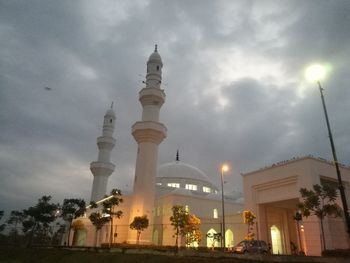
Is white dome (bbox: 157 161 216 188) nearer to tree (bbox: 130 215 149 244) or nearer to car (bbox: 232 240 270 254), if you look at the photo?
tree (bbox: 130 215 149 244)

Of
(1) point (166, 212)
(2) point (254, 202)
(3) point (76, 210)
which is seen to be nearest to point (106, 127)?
(3) point (76, 210)

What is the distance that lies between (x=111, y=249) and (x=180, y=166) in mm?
35482

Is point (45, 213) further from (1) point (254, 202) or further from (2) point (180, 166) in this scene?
(1) point (254, 202)

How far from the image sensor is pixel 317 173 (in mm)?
32562

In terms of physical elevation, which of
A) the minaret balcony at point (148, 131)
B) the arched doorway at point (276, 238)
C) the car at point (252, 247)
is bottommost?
the car at point (252, 247)

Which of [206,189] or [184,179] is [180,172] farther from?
[206,189]

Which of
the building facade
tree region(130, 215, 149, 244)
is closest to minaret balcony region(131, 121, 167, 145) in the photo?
tree region(130, 215, 149, 244)

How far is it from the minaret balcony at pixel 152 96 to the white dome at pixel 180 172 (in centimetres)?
2248

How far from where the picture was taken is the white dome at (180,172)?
205ft

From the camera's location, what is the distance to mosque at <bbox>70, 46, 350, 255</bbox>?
32531 mm

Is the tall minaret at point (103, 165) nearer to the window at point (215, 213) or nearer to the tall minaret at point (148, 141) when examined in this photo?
the tall minaret at point (148, 141)

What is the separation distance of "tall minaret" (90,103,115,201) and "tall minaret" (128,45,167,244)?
14500 millimetres

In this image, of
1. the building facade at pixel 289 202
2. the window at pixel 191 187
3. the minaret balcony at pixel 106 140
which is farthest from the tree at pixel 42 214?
the building facade at pixel 289 202

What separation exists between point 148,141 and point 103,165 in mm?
16203
